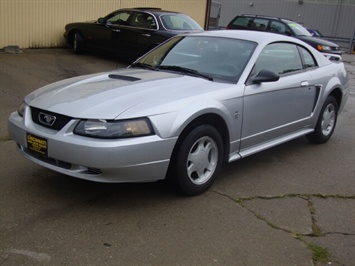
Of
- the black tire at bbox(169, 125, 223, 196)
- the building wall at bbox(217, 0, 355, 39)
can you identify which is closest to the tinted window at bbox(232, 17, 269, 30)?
the building wall at bbox(217, 0, 355, 39)

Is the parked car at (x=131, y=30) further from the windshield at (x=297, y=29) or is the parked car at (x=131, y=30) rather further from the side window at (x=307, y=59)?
the windshield at (x=297, y=29)

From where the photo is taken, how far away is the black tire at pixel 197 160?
3.91 meters

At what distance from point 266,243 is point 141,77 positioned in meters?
2.12

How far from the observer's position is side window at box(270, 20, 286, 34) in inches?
621

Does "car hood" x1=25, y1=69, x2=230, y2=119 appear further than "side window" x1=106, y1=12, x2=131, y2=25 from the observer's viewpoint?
No

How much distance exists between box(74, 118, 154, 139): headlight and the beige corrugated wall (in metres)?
8.84

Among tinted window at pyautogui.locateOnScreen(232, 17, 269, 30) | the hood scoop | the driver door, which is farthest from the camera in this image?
tinted window at pyautogui.locateOnScreen(232, 17, 269, 30)

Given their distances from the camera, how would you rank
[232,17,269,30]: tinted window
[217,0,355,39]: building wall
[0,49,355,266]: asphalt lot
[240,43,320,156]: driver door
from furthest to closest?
[217,0,355,39]: building wall
[232,17,269,30]: tinted window
[240,43,320,156]: driver door
[0,49,355,266]: asphalt lot

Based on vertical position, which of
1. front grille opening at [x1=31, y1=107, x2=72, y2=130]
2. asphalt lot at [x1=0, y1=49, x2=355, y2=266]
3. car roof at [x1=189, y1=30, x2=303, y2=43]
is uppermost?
car roof at [x1=189, y1=30, x2=303, y2=43]

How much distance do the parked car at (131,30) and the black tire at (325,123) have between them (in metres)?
5.27

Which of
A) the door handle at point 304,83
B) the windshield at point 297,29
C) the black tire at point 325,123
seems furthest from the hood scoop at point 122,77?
the windshield at point 297,29

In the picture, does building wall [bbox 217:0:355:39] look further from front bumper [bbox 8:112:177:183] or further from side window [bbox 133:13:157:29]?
front bumper [bbox 8:112:177:183]

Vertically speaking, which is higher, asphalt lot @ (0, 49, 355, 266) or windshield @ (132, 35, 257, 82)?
windshield @ (132, 35, 257, 82)

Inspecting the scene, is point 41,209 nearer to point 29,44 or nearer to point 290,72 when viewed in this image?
point 290,72
